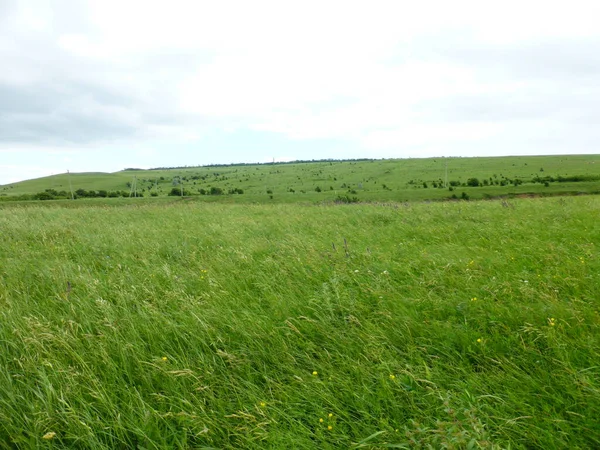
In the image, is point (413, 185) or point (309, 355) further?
point (413, 185)

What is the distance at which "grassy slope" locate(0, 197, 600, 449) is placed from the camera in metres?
2.12

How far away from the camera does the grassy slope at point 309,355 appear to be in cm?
212

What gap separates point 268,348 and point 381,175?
75.6 m

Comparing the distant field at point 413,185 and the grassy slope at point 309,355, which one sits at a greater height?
the distant field at point 413,185

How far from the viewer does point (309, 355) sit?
2.91 m

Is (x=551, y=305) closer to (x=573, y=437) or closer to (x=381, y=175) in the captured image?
(x=573, y=437)

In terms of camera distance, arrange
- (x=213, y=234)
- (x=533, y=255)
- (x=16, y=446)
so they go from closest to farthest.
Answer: (x=16, y=446) < (x=533, y=255) < (x=213, y=234)

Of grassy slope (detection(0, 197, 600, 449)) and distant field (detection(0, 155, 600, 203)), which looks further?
distant field (detection(0, 155, 600, 203))

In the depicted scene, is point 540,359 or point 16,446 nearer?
point 16,446

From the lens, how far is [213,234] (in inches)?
361

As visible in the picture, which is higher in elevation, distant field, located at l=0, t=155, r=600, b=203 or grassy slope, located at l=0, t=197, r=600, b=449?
distant field, located at l=0, t=155, r=600, b=203

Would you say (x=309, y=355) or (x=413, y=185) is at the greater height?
(x=413, y=185)

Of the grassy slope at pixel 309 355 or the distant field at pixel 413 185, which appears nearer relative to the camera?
the grassy slope at pixel 309 355

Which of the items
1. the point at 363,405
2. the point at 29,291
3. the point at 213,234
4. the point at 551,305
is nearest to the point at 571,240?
the point at 551,305
